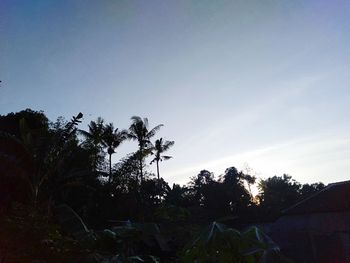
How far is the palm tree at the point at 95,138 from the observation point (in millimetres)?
30984

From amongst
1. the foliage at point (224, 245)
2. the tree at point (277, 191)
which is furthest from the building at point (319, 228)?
the tree at point (277, 191)

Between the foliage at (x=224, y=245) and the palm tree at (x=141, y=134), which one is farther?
the palm tree at (x=141, y=134)

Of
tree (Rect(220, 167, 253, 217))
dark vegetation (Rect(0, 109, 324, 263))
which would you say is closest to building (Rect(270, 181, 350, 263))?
dark vegetation (Rect(0, 109, 324, 263))

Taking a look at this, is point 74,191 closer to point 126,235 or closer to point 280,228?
point 280,228

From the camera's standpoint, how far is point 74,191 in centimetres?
2602

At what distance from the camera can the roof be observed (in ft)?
53.5

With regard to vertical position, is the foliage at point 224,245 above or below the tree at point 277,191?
below

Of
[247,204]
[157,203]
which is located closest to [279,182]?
[247,204]

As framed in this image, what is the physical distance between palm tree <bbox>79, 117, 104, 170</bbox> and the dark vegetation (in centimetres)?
10

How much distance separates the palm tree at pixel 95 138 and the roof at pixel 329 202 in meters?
18.7

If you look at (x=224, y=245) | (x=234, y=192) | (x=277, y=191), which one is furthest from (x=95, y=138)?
(x=277, y=191)

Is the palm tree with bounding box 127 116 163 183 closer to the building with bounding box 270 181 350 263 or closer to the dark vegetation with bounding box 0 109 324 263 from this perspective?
the dark vegetation with bounding box 0 109 324 263

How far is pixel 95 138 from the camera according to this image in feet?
104

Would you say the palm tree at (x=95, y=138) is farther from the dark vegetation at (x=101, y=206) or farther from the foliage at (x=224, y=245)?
the foliage at (x=224, y=245)
